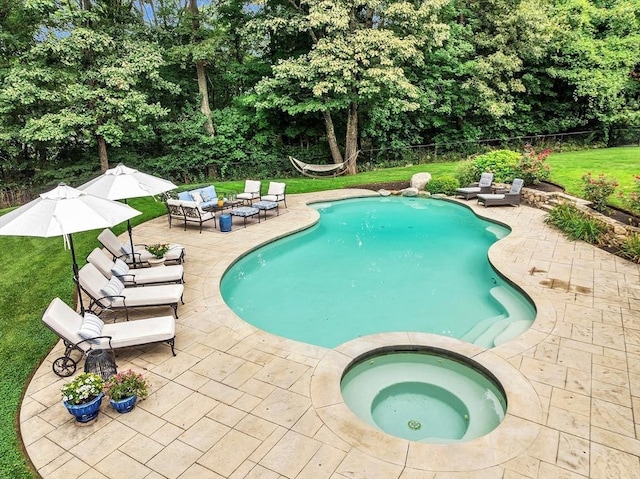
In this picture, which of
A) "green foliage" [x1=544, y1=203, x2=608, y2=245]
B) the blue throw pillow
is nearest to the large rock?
"green foliage" [x1=544, y1=203, x2=608, y2=245]

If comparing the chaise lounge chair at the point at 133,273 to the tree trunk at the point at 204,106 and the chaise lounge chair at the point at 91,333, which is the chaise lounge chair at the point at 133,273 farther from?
the tree trunk at the point at 204,106

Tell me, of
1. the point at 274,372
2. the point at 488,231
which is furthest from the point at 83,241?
the point at 488,231

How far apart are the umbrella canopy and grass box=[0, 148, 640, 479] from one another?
1928 mm

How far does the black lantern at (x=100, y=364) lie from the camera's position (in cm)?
477

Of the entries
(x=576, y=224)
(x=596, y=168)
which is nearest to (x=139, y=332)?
(x=576, y=224)

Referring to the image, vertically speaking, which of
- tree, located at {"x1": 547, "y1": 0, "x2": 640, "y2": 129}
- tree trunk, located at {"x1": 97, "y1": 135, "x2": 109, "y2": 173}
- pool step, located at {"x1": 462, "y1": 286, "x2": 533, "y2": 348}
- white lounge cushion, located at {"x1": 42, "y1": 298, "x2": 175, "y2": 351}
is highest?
tree, located at {"x1": 547, "y1": 0, "x2": 640, "y2": 129}

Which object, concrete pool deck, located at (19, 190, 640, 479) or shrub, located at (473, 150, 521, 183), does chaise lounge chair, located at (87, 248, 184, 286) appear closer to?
concrete pool deck, located at (19, 190, 640, 479)

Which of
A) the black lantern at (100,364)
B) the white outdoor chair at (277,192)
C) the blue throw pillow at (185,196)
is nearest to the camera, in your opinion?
the black lantern at (100,364)

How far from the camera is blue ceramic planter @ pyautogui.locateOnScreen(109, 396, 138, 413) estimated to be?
434 cm

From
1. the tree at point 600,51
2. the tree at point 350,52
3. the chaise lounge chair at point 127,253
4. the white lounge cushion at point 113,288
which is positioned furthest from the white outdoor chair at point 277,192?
the tree at point 600,51

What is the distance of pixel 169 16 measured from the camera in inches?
793

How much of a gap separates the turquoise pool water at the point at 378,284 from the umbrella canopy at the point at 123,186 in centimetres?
240

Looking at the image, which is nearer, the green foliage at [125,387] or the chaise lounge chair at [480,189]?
the green foliage at [125,387]

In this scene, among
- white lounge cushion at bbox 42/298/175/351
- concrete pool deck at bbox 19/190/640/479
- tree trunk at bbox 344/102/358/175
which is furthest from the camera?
tree trunk at bbox 344/102/358/175
